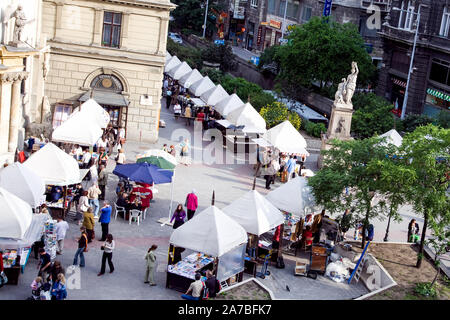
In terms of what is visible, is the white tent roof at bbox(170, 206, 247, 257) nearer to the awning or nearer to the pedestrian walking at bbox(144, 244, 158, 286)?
the pedestrian walking at bbox(144, 244, 158, 286)

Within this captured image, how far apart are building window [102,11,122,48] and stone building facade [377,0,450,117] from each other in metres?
24.2

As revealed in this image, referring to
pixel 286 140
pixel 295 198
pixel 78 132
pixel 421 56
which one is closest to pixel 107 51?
pixel 78 132

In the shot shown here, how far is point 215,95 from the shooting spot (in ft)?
145

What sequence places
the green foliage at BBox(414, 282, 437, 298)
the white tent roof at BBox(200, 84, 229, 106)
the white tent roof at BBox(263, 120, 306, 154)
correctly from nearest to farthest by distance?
the green foliage at BBox(414, 282, 437, 298) < the white tent roof at BBox(263, 120, 306, 154) < the white tent roof at BBox(200, 84, 229, 106)

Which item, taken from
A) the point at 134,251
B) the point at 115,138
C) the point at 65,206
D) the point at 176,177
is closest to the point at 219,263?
the point at 134,251

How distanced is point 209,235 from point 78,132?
454 inches

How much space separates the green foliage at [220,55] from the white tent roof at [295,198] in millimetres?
40932

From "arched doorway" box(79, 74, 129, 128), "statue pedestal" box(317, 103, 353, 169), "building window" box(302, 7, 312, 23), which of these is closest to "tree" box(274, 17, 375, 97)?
"statue pedestal" box(317, 103, 353, 169)

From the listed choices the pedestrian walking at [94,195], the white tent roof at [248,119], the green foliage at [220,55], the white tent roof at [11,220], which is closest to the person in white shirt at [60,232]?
the white tent roof at [11,220]

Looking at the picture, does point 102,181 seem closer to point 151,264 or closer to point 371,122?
point 151,264

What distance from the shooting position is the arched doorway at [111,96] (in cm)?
3594

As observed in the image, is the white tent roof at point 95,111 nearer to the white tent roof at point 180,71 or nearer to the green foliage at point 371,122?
the green foliage at point 371,122

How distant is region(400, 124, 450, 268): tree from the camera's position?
2034cm

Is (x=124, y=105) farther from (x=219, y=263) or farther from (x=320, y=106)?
(x=320, y=106)
